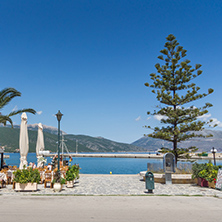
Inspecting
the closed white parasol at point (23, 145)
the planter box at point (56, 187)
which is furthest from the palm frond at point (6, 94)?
the planter box at point (56, 187)

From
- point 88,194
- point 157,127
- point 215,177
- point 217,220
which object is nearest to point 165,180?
point 215,177

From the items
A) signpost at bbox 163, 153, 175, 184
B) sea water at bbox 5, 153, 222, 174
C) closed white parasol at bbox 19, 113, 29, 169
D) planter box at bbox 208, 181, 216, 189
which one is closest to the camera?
planter box at bbox 208, 181, 216, 189

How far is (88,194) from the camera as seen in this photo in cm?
1039

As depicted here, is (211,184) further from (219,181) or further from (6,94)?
(6,94)

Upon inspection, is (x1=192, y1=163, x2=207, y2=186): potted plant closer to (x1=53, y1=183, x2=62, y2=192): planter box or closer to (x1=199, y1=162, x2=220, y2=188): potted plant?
(x1=199, y1=162, x2=220, y2=188): potted plant

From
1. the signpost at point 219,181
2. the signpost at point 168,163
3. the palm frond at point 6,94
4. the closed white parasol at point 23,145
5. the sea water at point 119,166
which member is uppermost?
the palm frond at point 6,94

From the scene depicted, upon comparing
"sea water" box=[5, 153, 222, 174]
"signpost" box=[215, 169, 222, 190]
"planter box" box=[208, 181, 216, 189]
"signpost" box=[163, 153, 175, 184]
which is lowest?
"sea water" box=[5, 153, 222, 174]

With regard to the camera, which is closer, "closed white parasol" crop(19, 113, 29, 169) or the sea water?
"closed white parasol" crop(19, 113, 29, 169)

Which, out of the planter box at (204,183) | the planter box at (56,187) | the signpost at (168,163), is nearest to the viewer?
the planter box at (56,187)

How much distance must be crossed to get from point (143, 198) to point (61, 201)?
10.9 ft

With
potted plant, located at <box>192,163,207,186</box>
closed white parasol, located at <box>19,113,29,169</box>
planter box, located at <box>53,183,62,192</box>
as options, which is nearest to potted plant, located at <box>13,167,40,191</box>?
planter box, located at <box>53,183,62,192</box>

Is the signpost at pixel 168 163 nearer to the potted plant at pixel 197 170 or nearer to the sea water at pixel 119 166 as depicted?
the sea water at pixel 119 166

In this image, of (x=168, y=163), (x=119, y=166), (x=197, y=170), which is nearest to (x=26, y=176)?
(x=168, y=163)

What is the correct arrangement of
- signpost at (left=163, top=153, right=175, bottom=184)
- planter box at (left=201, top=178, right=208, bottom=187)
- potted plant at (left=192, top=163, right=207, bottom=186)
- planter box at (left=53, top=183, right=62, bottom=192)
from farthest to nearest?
1. signpost at (left=163, top=153, right=175, bottom=184)
2. potted plant at (left=192, top=163, right=207, bottom=186)
3. planter box at (left=201, top=178, right=208, bottom=187)
4. planter box at (left=53, top=183, right=62, bottom=192)
